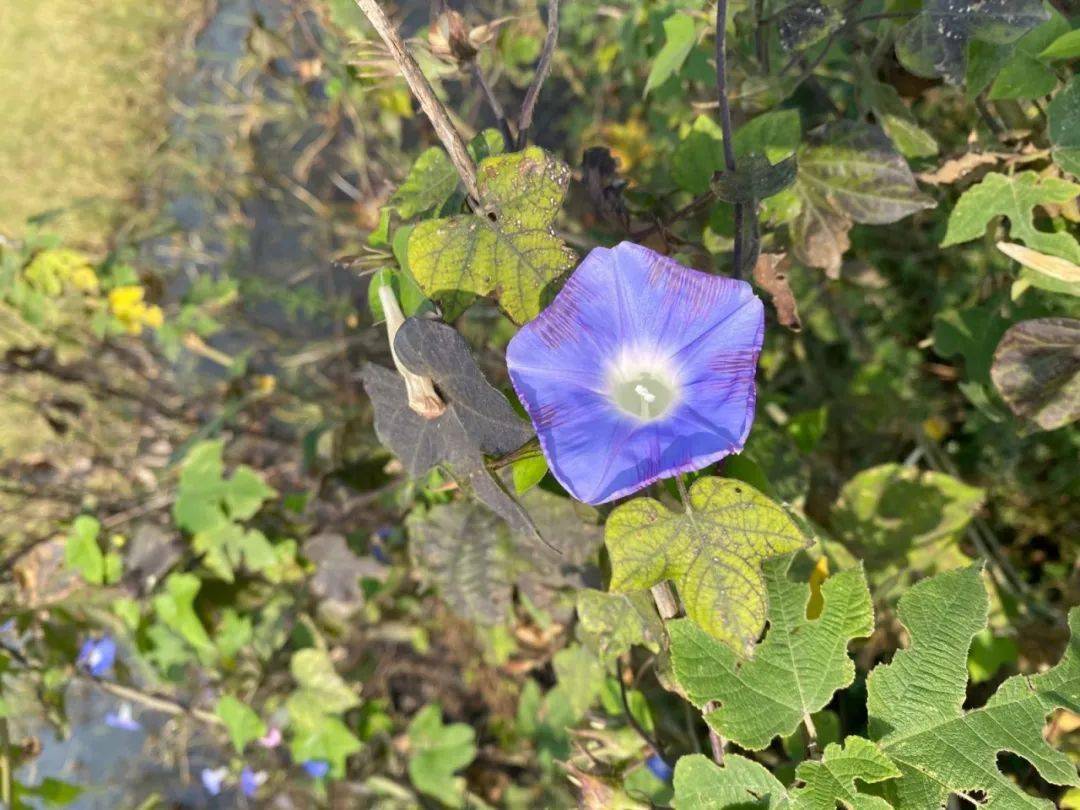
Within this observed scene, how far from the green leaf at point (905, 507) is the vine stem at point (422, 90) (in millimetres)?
796

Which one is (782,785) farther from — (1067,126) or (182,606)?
(182,606)

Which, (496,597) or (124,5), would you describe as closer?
(496,597)

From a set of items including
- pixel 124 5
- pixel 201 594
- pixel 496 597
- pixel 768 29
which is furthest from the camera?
pixel 124 5

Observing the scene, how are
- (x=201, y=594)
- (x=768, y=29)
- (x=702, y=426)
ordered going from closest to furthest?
1. (x=702, y=426)
2. (x=768, y=29)
3. (x=201, y=594)

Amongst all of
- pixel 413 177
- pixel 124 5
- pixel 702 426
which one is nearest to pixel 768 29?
pixel 413 177

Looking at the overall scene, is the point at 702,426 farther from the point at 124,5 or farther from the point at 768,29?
the point at 124,5

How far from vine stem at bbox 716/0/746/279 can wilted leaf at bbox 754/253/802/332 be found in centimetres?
3

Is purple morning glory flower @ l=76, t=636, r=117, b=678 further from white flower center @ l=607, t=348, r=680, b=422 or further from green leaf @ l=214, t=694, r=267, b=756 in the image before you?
white flower center @ l=607, t=348, r=680, b=422

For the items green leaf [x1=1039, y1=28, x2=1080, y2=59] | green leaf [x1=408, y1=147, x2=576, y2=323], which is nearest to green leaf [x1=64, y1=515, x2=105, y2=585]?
green leaf [x1=408, y1=147, x2=576, y2=323]

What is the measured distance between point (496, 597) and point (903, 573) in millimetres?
→ 512

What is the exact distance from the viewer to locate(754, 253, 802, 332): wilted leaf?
761mm

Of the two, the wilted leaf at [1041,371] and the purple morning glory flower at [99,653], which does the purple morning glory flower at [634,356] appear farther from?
the purple morning glory flower at [99,653]

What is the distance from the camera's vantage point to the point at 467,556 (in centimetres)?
105

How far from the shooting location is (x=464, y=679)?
5.86 ft
